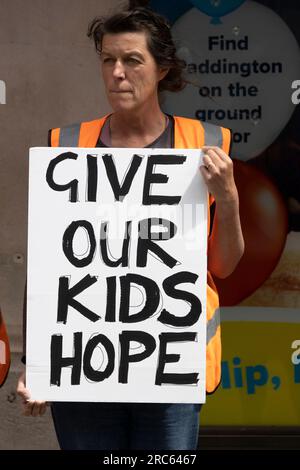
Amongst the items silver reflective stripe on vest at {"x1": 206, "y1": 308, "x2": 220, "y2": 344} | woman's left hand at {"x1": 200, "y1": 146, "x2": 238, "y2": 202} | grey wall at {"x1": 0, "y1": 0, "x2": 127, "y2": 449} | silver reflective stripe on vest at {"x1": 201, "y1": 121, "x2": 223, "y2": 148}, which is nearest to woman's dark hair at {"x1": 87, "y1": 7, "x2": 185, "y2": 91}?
silver reflective stripe on vest at {"x1": 201, "y1": 121, "x2": 223, "y2": 148}

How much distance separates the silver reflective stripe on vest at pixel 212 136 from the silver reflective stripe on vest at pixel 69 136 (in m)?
0.39

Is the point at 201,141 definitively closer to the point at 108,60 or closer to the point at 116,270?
the point at 108,60

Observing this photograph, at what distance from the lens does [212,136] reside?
11.2ft

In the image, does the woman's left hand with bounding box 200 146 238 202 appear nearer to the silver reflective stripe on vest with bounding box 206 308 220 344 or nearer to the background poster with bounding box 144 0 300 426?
the silver reflective stripe on vest with bounding box 206 308 220 344

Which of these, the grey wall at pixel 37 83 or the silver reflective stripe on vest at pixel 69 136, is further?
the grey wall at pixel 37 83

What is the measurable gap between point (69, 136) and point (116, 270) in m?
0.45

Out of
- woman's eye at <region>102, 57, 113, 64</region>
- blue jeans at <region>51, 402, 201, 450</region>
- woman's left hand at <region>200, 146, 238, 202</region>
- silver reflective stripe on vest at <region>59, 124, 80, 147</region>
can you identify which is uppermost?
woman's eye at <region>102, 57, 113, 64</region>

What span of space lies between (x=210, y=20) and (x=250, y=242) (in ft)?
3.68

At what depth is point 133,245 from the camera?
3256 millimetres

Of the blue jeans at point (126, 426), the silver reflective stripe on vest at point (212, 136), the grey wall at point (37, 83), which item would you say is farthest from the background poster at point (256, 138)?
the blue jeans at point (126, 426)

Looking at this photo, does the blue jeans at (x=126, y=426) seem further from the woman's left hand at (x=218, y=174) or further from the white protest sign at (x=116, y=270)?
the woman's left hand at (x=218, y=174)

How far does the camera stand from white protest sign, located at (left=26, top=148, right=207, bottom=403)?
3258mm

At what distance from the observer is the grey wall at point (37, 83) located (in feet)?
17.8

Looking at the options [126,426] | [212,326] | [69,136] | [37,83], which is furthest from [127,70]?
[37,83]
